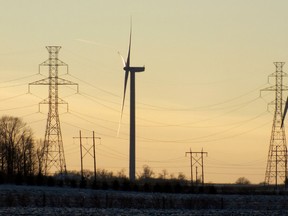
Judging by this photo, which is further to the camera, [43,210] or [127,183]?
[127,183]

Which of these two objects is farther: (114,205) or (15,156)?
(15,156)

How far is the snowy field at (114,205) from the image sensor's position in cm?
9981

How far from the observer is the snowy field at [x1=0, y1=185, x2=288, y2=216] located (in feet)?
327

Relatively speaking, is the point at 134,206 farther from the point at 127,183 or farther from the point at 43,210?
the point at 127,183

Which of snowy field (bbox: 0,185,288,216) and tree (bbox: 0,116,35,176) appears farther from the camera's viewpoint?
tree (bbox: 0,116,35,176)

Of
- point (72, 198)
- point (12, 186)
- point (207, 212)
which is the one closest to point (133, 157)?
point (12, 186)

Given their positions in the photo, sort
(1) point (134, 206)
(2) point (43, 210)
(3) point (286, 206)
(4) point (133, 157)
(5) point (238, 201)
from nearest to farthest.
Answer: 1. (2) point (43, 210)
2. (1) point (134, 206)
3. (3) point (286, 206)
4. (5) point (238, 201)
5. (4) point (133, 157)

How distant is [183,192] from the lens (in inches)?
6161

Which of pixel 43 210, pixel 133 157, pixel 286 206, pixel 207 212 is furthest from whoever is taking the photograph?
pixel 133 157

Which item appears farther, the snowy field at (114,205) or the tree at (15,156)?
the tree at (15,156)

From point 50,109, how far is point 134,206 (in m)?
24.2

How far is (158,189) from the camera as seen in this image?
158 meters

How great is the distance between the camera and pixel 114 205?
373 feet

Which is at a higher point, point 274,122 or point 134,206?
point 274,122
